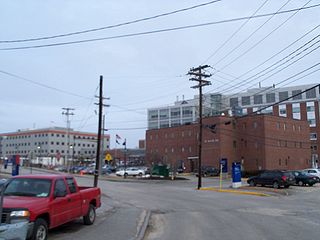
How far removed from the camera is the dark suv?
35281 mm

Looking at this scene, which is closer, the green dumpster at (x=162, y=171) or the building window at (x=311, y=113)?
the green dumpster at (x=162, y=171)

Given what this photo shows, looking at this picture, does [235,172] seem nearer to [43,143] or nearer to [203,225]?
[203,225]

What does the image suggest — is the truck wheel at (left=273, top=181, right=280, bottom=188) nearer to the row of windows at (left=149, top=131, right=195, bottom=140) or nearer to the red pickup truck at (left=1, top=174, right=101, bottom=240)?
the red pickup truck at (left=1, top=174, right=101, bottom=240)

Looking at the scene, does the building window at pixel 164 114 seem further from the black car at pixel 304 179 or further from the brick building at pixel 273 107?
→ the black car at pixel 304 179

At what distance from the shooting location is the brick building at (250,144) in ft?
241

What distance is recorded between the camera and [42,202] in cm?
961

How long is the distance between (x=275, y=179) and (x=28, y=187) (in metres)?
29.0

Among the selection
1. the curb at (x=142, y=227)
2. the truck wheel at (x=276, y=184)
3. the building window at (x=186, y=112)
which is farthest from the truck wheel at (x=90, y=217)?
the building window at (x=186, y=112)

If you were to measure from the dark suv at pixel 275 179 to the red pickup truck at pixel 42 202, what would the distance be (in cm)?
2617

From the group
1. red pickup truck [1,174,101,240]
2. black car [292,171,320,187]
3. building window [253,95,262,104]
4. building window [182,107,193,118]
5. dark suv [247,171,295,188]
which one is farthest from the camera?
building window [253,95,262,104]

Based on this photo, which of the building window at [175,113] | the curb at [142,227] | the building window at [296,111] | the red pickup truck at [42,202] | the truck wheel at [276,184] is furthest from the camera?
the building window at [175,113]

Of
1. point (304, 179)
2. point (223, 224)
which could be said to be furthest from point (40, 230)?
point (304, 179)

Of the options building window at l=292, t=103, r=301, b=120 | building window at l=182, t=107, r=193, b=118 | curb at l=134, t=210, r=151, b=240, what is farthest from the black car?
building window at l=182, t=107, r=193, b=118

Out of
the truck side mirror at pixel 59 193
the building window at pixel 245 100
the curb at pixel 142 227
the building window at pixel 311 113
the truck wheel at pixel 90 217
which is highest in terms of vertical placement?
the building window at pixel 245 100
